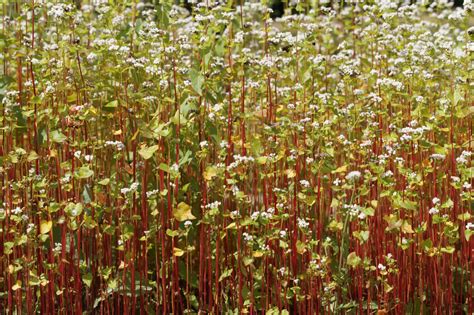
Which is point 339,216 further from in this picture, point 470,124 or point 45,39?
point 45,39

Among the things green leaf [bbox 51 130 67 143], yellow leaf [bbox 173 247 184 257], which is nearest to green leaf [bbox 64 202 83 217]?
green leaf [bbox 51 130 67 143]

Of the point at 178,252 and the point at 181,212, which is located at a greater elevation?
the point at 181,212

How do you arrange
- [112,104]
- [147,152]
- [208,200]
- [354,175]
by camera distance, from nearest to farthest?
[354,175], [147,152], [112,104], [208,200]

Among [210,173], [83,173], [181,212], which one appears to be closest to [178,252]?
[181,212]

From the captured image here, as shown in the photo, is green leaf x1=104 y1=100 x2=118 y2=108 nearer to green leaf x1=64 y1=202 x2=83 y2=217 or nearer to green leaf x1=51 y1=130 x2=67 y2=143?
green leaf x1=51 y1=130 x2=67 y2=143

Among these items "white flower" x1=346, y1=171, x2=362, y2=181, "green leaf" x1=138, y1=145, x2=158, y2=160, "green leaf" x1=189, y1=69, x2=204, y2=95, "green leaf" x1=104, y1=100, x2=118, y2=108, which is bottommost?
"white flower" x1=346, y1=171, x2=362, y2=181

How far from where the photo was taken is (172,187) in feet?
8.69

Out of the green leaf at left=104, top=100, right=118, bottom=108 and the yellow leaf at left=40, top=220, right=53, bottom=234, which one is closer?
the yellow leaf at left=40, top=220, right=53, bottom=234

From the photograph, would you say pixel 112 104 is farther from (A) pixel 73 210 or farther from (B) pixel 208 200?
(B) pixel 208 200

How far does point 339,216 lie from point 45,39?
6.77 feet

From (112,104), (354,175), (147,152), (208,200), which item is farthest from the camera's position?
(208,200)

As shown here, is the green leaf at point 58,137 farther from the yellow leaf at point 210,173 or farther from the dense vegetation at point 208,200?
the yellow leaf at point 210,173

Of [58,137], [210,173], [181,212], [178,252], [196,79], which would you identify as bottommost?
[178,252]

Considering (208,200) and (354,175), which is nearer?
(354,175)
